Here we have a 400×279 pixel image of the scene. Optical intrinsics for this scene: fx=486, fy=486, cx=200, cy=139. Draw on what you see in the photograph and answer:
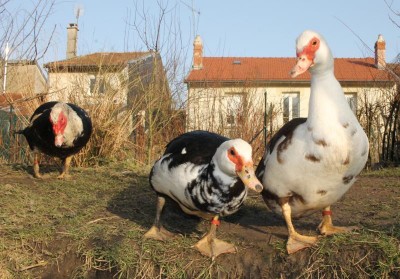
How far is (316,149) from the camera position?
2.90 meters

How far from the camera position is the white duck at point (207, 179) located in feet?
9.48

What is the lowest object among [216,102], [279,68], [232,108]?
[232,108]

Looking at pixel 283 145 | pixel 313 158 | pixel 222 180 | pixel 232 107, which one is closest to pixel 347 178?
pixel 313 158

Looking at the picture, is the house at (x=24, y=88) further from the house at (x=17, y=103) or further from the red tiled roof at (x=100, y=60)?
the red tiled roof at (x=100, y=60)

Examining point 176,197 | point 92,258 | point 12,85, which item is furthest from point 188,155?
point 12,85

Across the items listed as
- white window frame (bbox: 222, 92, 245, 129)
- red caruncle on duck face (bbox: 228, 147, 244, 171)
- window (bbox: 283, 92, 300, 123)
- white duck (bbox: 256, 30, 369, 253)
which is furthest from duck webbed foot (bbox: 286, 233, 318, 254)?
window (bbox: 283, 92, 300, 123)

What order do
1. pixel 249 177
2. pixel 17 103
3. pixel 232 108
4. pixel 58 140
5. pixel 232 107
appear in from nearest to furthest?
pixel 249 177 → pixel 58 140 → pixel 17 103 → pixel 232 108 → pixel 232 107

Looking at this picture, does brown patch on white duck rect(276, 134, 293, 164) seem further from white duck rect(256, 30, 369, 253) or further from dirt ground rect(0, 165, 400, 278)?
dirt ground rect(0, 165, 400, 278)

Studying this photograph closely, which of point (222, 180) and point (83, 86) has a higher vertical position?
point (83, 86)

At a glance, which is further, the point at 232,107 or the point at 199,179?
the point at 232,107

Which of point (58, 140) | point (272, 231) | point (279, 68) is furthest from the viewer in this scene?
point (279, 68)

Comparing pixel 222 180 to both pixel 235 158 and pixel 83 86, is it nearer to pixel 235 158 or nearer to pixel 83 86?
pixel 235 158

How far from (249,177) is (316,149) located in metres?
0.45

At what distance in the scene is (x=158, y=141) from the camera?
8.53 meters
